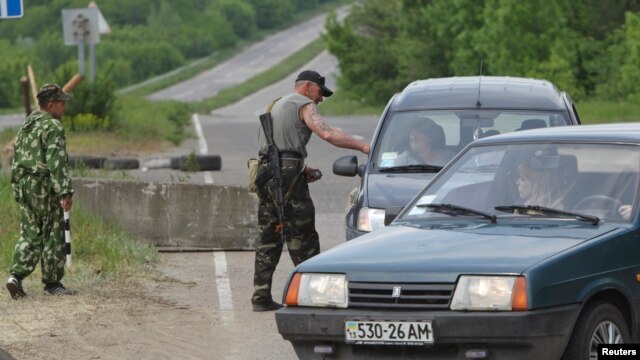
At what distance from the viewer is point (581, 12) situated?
57500mm

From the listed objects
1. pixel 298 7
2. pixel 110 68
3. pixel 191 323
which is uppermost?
pixel 298 7

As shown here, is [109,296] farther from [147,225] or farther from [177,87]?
[177,87]

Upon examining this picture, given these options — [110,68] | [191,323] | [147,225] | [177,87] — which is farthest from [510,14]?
[177,87]

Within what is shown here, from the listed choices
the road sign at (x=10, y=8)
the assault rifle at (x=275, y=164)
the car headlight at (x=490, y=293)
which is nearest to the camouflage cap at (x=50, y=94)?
the road sign at (x=10, y=8)

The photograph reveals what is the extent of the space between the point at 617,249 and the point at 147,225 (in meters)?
8.12

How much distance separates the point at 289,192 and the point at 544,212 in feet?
11.7

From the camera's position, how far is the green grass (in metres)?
41.8

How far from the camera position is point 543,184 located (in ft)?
28.3

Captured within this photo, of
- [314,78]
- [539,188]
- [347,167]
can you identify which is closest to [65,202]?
[314,78]

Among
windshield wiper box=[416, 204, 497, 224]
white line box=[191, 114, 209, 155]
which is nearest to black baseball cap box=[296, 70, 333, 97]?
windshield wiper box=[416, 204, 497, 224]

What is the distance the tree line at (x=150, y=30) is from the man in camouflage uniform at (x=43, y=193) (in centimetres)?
8644

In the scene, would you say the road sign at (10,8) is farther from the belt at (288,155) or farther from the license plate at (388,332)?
the license plate at (388,332)

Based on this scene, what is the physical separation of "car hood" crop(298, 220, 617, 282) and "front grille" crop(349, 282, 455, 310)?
32 millimetres

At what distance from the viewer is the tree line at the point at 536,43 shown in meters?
54.1
